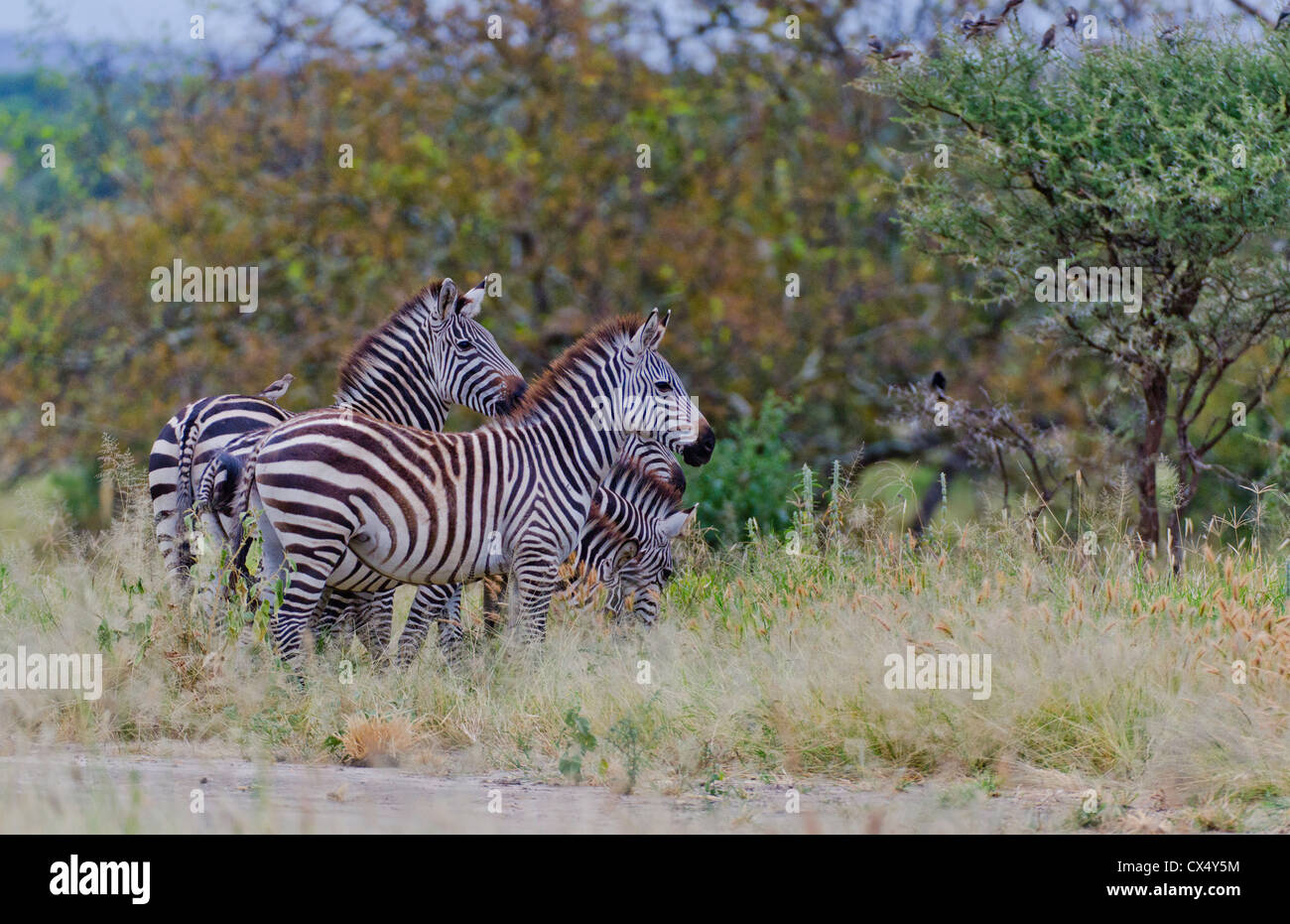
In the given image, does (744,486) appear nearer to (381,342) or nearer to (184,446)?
(381,342)

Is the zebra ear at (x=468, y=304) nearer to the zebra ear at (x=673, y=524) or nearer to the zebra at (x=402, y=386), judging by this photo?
the zebra at (x=402, y=386)

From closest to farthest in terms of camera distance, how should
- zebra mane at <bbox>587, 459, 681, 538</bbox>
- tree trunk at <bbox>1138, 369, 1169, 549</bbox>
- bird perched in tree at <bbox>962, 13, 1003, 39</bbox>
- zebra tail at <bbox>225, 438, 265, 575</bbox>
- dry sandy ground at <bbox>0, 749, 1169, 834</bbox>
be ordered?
dry sandy ground at <bbox>0, 749, 1169, 834</bbox> < zebra tail at <bbox>225, 438, 265, 575</bbox> < zebra mane at <bbox>587, 459, 681, 538</bbox> < bird perched in tree at <bbox>962, 13, 1003, 39</bbox> < tree trunk at <bbox>1138, 369, 1169, 549</bbox>

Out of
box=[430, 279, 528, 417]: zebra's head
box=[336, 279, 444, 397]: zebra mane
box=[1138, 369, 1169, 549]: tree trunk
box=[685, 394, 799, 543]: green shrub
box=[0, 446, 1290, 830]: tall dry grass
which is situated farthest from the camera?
box=[685, 394, 799, 543]: green shrub

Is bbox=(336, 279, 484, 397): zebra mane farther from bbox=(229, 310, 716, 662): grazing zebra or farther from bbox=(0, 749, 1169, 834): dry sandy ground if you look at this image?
bbox=(0, 749, 1169, 834): dry sandy ground

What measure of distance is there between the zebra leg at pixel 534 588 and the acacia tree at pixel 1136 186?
440cm

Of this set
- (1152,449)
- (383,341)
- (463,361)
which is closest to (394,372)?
(383,341)

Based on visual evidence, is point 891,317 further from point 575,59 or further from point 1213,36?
point 1213,36

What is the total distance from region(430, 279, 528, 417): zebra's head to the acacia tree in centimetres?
363

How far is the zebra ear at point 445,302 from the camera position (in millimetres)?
9215

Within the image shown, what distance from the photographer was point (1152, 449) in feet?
35.4

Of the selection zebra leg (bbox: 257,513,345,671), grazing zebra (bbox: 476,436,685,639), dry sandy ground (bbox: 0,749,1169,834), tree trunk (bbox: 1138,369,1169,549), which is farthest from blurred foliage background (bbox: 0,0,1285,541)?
dry sandy ground (bbox: 0,749,1169,834)

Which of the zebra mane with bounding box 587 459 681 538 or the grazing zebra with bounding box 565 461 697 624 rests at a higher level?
the zebra mane with bounding box 587 459 681 538

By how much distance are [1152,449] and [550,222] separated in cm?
904

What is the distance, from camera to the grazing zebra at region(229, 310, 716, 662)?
759cm
